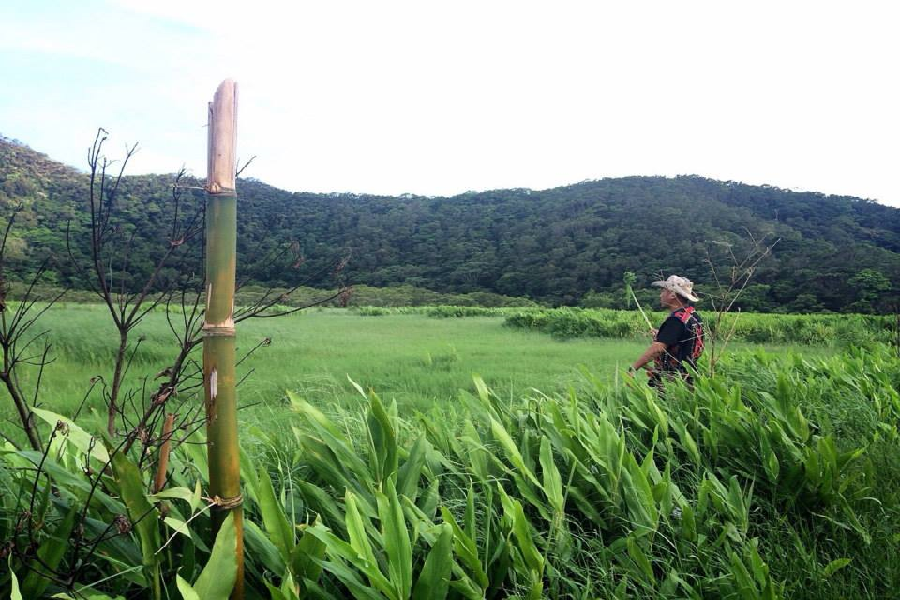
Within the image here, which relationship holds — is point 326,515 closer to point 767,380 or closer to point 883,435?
point 883,435

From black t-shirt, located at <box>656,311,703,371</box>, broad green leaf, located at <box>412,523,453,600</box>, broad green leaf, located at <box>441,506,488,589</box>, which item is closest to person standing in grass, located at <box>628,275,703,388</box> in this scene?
black t-shirt, located at <box>656,311,703,371</box>

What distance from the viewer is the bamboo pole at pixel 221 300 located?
117 centimetres

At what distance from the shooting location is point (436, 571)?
1.38 meters

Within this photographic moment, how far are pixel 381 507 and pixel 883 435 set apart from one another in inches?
135

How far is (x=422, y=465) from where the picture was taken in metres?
1.98

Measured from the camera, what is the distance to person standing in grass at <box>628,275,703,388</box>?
4152mm

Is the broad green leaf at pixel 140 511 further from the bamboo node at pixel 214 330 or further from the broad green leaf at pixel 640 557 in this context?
the broad green leaf at pixel 640 557

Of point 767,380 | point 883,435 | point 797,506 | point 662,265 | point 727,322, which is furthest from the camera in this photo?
point 662,265

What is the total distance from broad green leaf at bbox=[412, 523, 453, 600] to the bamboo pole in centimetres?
44

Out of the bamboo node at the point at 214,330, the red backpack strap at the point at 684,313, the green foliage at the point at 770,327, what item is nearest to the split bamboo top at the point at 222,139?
the bamboo node at the point at 214,330

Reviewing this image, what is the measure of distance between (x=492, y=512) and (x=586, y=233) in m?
43.8

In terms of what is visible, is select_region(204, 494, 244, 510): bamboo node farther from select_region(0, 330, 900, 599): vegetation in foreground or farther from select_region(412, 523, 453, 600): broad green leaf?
select_region(412, 523, 453, 600): broad green leaf

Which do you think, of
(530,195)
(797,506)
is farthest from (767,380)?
(530,195)

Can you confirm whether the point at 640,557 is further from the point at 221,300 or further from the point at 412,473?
the point at 221,300
